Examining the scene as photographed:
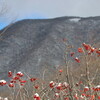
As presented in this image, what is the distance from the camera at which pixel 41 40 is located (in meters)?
35.2

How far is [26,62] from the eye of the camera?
29.8m

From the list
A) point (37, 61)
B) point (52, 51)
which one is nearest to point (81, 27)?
point (52, 51)

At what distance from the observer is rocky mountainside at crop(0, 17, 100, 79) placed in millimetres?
29516

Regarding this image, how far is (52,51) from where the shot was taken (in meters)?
31.2

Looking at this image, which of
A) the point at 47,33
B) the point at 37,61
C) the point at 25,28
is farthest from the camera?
the point at 25,28

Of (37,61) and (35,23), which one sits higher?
(35,23)

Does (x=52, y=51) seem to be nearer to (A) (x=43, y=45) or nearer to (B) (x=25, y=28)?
→ (A) (x=43, y=45)

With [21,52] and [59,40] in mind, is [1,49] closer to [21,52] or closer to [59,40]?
[21,52]

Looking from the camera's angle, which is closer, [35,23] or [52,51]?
[52,51]

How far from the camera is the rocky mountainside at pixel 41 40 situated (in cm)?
2952

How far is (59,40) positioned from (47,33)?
11.4 feet

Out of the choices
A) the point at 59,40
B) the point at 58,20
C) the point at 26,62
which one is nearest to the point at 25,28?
the point at 58,20

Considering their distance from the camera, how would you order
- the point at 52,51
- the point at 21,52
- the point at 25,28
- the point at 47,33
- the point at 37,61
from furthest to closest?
the point at 25,28, the point at 47,33, the point at 21,52, the point at 52,51, the point at 37,61

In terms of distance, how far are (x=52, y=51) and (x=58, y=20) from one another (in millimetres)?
10424
